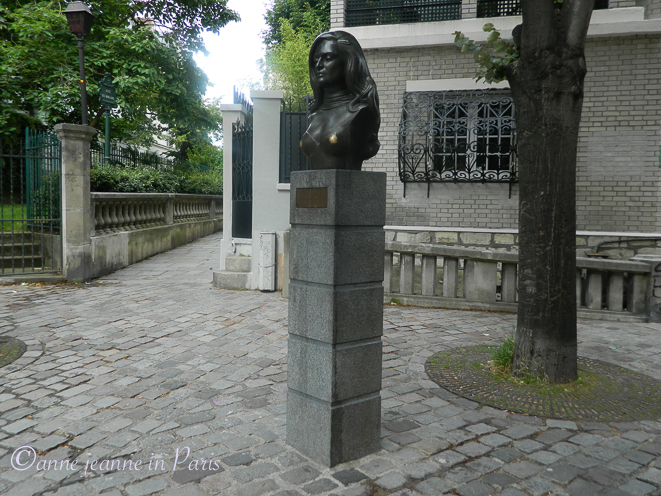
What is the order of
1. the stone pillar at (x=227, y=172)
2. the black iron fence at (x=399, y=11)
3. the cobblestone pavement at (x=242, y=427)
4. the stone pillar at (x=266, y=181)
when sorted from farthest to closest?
1. the black iron fence at (x=399, y=11)
2. the stone pillar at (x=227, y=172)
3. the stone pillar at (x=266, y=181)
4. the cobblestone pavement at (x=242, y=427)

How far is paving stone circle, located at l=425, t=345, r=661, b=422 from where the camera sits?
3.99 metres

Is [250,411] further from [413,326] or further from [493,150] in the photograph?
[493,150]

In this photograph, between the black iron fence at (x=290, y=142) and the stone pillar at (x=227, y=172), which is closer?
the black iron fence at (x=290, y=142)

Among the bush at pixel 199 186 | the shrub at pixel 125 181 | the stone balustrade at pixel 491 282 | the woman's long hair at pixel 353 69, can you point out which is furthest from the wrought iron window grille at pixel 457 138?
the bush at pixel 199 186

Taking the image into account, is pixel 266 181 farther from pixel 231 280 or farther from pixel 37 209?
pixel 37 209

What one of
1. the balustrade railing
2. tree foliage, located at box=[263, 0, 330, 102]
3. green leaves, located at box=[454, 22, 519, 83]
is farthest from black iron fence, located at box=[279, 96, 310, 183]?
tree foliage, located at box=[263, 0, 330, 102]

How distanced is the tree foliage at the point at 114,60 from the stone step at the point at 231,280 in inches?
372

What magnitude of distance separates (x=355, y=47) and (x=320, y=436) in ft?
7.90

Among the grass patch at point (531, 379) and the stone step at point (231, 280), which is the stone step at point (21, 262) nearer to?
the stone step at point (231, 280)

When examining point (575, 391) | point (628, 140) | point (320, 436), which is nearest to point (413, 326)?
point (575, 391)

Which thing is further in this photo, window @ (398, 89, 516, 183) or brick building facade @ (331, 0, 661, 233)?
window @ (398, 89, 516, 183)

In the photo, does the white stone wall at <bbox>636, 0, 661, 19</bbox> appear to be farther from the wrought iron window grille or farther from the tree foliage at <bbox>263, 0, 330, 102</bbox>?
the tree foliage at <bbox>263, 0, 330, 102</bbox>

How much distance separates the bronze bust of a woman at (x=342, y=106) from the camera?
10.7 feet

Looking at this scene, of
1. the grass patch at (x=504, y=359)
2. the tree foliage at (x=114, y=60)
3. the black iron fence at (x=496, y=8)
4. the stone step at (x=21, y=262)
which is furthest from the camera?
the tree foliage at (x=114, y=60)
